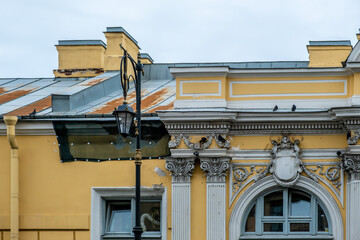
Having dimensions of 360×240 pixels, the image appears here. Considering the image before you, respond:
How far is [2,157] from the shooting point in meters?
17.0

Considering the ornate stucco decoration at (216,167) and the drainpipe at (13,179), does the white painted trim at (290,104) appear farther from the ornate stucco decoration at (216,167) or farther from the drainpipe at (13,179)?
the drainpipe at (13,179)

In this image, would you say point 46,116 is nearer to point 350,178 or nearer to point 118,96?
point 118,96

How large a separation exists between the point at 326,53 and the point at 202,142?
20.1ft

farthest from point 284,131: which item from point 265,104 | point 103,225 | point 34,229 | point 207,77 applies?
point 34,229

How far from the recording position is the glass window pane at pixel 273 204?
646 inches

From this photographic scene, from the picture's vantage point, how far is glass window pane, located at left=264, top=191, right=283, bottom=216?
646 inches

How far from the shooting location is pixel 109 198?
55.2 feet

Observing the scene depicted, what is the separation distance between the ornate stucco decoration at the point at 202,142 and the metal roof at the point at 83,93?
1194mm

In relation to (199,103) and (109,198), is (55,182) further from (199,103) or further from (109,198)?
(199,103)

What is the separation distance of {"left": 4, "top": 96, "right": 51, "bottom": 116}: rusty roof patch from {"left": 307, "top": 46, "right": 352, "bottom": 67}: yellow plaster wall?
20.8 ft

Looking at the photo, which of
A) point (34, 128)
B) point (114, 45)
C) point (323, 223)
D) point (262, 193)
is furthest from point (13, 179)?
point (323, 223)

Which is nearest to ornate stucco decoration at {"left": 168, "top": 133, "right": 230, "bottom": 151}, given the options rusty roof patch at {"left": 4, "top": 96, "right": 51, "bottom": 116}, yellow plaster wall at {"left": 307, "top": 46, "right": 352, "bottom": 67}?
rusty roof patch at {"left": 4, "top": 96, "right": 51, "bottom": 116}

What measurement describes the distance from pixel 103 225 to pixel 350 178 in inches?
184

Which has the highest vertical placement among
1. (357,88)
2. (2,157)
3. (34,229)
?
(357,88)
